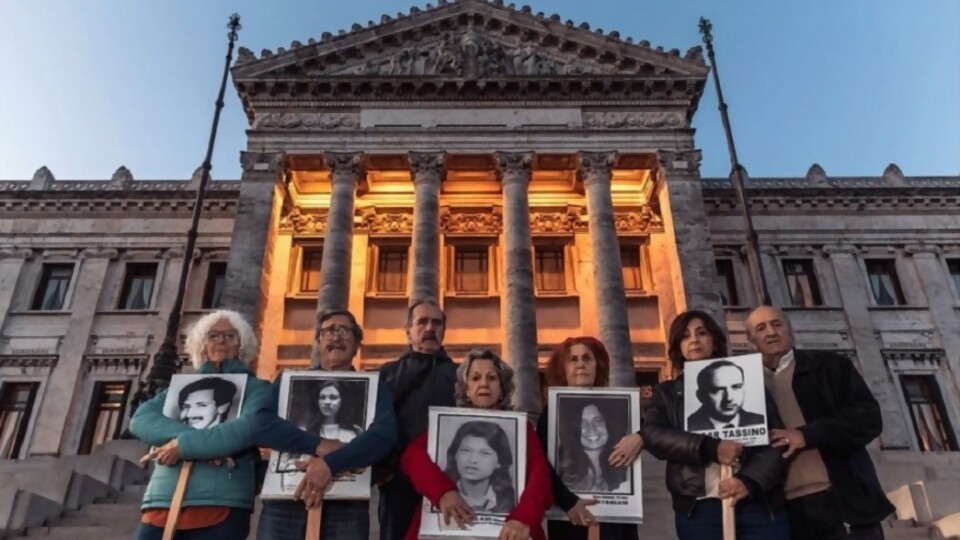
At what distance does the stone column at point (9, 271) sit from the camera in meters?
28.0

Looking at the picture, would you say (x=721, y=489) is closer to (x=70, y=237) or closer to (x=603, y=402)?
(x=603, y=402)

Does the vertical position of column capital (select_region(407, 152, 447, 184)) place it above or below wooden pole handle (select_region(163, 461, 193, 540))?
above

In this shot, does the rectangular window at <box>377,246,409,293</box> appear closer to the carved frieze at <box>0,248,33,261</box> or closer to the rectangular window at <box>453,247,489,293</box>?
the rectangular window at <box>453,247,489,293</box>

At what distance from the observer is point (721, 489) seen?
5234 millimetres

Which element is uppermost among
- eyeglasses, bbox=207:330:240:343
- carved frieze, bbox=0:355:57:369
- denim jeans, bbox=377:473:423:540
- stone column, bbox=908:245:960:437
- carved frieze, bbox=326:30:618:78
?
carved frieze, bbox=326:30:618:78

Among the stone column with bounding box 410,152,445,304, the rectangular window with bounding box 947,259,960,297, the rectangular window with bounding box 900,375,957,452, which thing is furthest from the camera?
the rectangular window with bounding box 947,259,960,297

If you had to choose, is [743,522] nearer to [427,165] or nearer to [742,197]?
[742,197]

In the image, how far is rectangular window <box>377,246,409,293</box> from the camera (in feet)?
87.3

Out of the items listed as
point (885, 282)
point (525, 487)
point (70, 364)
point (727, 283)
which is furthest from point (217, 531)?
point (885, 282)

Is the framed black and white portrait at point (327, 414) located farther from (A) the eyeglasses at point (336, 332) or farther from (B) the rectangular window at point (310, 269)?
→ (B) the rectangular window at point (310, 269)

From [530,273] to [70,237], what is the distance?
63.5 feet

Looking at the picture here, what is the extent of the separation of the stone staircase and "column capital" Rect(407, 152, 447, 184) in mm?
13194

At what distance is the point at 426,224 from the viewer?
2372cm

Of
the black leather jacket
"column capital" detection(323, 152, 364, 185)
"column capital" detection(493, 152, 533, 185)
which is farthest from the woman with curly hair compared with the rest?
"column capital" detection(323, 152, 364, 185)
